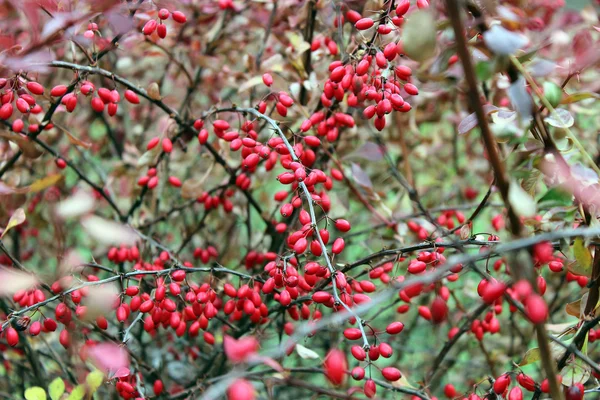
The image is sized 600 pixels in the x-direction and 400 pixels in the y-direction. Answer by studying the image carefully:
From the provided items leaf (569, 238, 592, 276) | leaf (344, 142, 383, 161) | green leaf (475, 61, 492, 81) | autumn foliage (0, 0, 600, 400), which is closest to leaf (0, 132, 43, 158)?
autumn foliage (0, 0, 600, 400)

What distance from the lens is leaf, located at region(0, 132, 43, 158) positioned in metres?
1.24

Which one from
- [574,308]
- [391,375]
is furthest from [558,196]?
[391,375]

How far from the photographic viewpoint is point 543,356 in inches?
30.2

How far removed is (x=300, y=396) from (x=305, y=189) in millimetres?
1197

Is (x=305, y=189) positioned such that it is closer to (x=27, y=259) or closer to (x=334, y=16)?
(x=334, y=16)

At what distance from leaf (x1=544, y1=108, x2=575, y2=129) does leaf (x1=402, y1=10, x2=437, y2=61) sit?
16.5 inches

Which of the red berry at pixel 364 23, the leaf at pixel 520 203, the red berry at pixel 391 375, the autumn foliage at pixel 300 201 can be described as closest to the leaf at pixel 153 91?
the autumn foliage at pixel 300 201

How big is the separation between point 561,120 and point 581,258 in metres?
0.22

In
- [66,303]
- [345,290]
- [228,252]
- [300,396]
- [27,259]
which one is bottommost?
[300,396]

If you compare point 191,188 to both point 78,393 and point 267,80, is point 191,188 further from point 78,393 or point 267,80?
point 78,393

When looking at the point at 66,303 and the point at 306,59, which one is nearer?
the point at 66,303

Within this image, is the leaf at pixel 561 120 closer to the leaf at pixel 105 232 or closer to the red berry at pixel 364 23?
the red berry at pixel 364 23

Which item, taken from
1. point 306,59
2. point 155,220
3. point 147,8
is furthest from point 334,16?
point 155,220

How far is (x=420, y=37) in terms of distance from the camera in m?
0.68
